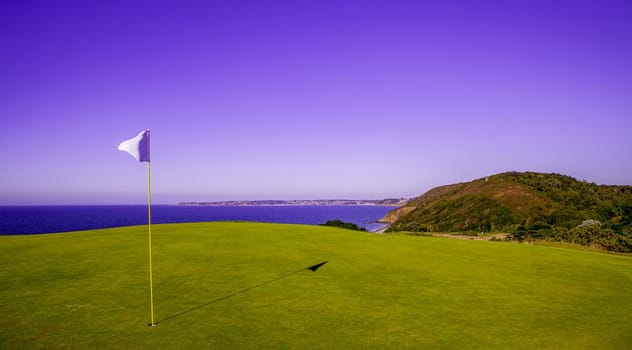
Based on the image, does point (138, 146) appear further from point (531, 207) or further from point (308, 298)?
point (531, 207)

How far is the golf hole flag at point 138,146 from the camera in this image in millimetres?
9508

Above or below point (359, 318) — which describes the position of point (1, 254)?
above

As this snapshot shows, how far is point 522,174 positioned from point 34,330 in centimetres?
9167

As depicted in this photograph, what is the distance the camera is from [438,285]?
1291 centimetres

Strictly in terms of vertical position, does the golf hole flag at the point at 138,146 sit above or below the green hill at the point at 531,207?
above

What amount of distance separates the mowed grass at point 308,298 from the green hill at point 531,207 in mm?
25116

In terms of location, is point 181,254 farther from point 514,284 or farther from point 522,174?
point 522,174

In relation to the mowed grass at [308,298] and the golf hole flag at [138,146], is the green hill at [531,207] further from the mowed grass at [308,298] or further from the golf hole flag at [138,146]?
the golf hole flag at [138,146]

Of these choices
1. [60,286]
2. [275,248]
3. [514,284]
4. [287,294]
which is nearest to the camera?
[287,294]

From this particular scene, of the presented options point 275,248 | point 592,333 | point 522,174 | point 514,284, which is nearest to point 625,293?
point 514,284

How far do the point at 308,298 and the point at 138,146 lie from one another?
593 cm

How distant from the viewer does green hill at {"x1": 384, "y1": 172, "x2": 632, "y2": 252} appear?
50406 mm

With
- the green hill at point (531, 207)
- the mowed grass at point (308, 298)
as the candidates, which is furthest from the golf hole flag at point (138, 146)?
the green hill at point (531, 207)

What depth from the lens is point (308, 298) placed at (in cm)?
1122
